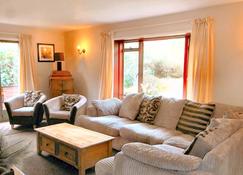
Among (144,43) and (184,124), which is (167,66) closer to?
(144,43)

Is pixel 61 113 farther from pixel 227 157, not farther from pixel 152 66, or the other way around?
pixel 227 157

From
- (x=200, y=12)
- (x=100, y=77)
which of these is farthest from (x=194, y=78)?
(x=100, y=77)

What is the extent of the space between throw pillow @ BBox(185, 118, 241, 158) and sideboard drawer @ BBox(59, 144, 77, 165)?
1511mm

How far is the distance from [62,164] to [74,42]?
394 centimetres

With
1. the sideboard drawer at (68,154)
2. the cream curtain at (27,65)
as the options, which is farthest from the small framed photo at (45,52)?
the sideboard drawer at (68,154)

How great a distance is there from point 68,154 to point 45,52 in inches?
156

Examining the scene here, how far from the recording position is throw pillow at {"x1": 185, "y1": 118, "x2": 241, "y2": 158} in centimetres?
186

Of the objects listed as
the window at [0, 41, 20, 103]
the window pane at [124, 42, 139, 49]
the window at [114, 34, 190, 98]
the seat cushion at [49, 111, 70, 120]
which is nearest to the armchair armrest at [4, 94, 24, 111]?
the window at [0, 41, 20, 103]

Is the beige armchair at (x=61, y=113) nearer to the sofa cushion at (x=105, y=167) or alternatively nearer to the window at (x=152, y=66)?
the window at (x=152, y=66)

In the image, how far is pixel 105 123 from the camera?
3.79m

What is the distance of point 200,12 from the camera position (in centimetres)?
394

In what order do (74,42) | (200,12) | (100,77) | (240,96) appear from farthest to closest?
(74,42)
(100,77)
(200,12)
(240,96)

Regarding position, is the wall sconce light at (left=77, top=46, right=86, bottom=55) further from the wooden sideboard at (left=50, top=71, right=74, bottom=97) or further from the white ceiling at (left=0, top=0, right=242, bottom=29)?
the white ceiling at (left=0, top=0, right=242, bottom=29)

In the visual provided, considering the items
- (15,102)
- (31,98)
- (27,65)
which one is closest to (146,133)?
(31,98)
